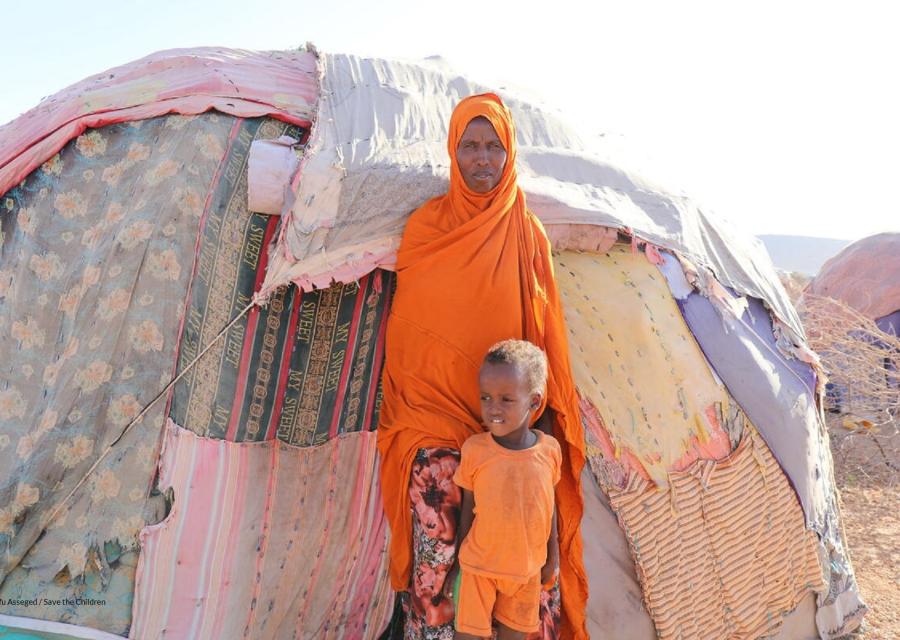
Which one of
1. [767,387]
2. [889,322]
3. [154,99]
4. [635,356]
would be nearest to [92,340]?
[154,99]

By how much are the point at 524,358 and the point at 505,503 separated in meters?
0.38

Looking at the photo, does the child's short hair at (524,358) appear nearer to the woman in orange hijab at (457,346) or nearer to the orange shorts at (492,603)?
the woman in orange hijab at (457,346)

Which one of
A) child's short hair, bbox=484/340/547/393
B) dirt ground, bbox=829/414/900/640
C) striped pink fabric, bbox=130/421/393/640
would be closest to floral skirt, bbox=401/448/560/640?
child's short hair, bbox=484/340/547/393

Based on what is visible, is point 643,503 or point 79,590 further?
point 643,503

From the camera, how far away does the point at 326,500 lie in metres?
2.97

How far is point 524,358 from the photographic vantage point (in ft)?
7.26

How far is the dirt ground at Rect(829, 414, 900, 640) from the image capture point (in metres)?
3.80

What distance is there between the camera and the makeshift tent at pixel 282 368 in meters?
2.67

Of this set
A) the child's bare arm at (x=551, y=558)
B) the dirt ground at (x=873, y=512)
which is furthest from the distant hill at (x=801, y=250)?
the child's bare arm at (x=551, y=558)

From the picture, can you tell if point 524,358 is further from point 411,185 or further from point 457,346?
point 411,185

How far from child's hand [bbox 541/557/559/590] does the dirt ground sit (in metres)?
1.88

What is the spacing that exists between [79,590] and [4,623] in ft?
0.71

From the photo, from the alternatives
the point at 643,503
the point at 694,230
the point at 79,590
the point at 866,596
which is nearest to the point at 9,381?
the point at 79,590

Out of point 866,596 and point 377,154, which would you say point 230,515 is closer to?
point 377,154
